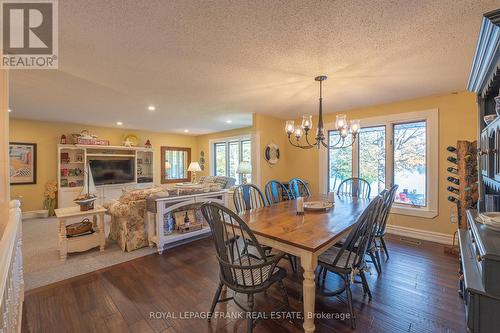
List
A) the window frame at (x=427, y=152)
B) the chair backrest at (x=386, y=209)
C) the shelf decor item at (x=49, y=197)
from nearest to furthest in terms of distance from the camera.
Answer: the chair backrest at (x=386, y=209)
the window frame at (x=427, y=152)
the shelf decor item at (x=49, y=197)

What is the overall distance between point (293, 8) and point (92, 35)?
5.31 ft

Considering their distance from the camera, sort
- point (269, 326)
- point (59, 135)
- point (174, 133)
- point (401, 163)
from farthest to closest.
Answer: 1. point (174, 133)
2. point (59, 135)
3. point (401, 163)
4. point (269, 326)

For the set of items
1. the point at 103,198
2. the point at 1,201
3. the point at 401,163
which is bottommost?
the point at 103,198

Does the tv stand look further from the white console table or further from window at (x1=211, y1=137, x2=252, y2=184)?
the white console table

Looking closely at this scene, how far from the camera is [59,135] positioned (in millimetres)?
5516

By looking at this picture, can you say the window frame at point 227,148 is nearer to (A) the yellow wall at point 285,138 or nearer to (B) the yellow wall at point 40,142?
(A) the yellow wall at point 285,138

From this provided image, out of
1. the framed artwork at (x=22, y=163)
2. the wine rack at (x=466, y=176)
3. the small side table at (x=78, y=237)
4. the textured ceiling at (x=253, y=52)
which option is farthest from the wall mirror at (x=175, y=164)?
the wine rack at (x=466, y=176)

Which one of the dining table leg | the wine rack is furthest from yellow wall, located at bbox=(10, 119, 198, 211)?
the wine rack

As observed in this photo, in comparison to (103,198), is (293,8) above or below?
above

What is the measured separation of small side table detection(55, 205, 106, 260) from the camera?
2.84 meters

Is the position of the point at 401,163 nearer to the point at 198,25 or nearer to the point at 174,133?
the point at 198,25

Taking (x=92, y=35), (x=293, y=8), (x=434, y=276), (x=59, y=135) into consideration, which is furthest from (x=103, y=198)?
(x=434, y=276)

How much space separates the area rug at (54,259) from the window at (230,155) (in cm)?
368

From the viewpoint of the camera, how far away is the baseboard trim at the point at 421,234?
3.33 metres
